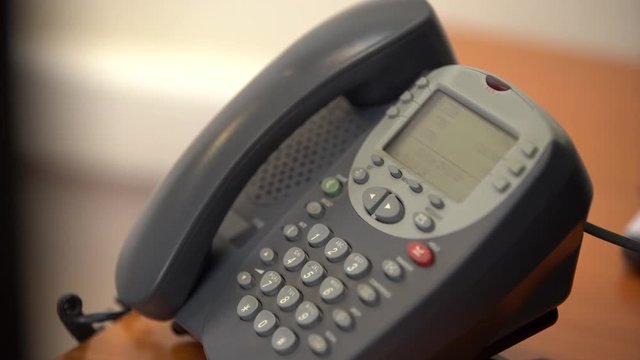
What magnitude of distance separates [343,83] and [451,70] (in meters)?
0.06

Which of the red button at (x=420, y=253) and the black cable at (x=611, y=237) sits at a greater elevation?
the black cable at (x=611, y=237)

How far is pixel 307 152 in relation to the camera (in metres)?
0.47

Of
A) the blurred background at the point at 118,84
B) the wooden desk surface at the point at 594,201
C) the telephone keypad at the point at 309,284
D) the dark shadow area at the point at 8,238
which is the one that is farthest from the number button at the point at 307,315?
the dark shadow area at the point at 8,238

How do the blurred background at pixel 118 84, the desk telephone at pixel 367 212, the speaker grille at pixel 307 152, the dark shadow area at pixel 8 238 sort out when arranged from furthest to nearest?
the dark shadow area at pixel 8 238 → the blurred background at pixel 118 84 → the speaker grille at pixel 307 152 → the desk telephone at pixel 367 212

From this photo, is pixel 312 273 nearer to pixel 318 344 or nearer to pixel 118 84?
pixel 318 344

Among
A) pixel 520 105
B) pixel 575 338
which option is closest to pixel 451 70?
pixel 520 105

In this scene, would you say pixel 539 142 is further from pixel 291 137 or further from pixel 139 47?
pixel 139 47

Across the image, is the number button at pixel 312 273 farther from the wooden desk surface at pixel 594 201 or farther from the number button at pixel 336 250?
the wooden desk surface at pixel 594 201

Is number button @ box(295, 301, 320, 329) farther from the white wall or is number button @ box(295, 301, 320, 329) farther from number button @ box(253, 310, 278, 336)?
the white wall

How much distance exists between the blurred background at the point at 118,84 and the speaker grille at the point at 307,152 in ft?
1.28

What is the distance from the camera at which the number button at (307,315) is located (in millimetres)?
374

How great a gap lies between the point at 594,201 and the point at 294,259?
29cm

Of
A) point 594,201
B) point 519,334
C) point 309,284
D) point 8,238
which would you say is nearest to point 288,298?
point 309,284

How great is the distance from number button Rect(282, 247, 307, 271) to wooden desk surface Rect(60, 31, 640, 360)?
0.10 m
